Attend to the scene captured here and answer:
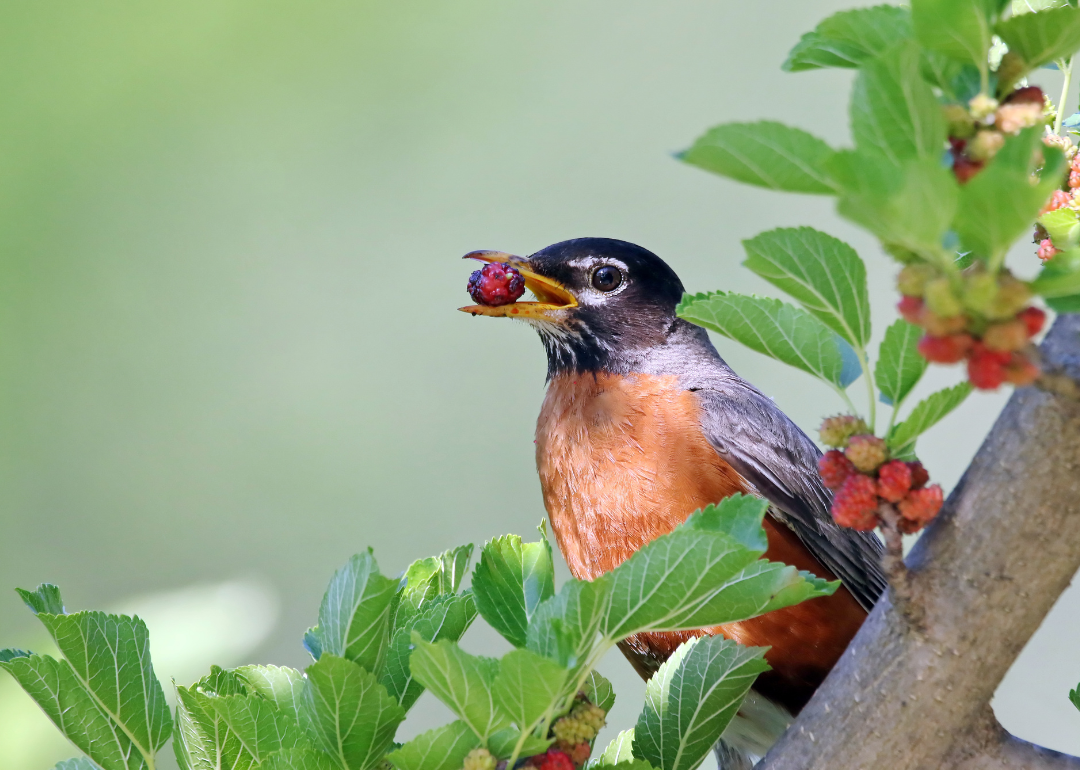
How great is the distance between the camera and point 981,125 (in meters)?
0.61

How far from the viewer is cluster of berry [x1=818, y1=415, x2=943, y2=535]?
2.28ft

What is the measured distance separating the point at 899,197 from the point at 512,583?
534 millimetres

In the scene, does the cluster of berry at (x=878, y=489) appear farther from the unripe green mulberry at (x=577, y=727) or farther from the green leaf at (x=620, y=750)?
the green leaf at (x=620, y=750)

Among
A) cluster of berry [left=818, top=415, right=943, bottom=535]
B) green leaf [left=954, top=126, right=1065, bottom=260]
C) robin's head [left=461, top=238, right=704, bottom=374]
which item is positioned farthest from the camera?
robin's head [left=461, top=238, right=704, bottom=374]

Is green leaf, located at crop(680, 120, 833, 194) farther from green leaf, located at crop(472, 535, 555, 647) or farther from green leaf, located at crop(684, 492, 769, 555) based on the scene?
green leaf, located at crop(472, 535, 555, 647)

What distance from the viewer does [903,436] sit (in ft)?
2.36

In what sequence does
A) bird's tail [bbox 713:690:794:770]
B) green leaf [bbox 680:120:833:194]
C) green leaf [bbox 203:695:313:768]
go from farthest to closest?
bird's tail [bbox 713:690:794:770] < green leaf [bbox 203:695:313:768] < green leaf [bbox 680:120:833:194]

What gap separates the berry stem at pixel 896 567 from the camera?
704 millimetres

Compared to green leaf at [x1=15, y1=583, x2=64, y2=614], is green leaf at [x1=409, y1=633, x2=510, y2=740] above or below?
below

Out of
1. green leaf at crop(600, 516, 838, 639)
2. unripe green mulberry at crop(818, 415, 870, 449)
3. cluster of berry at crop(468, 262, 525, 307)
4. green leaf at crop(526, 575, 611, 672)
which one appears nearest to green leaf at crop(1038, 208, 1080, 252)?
unripe green mulberry at crop(818, 415, 870, 449)

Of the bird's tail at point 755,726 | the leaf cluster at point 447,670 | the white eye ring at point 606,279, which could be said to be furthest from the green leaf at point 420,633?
the white eye ring at point 606,279

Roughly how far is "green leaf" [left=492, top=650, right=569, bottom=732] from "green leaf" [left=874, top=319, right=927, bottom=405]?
31 cm

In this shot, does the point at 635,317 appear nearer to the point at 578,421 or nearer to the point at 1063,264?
the point at 578,421

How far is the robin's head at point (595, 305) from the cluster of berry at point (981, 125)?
1.39 metres
